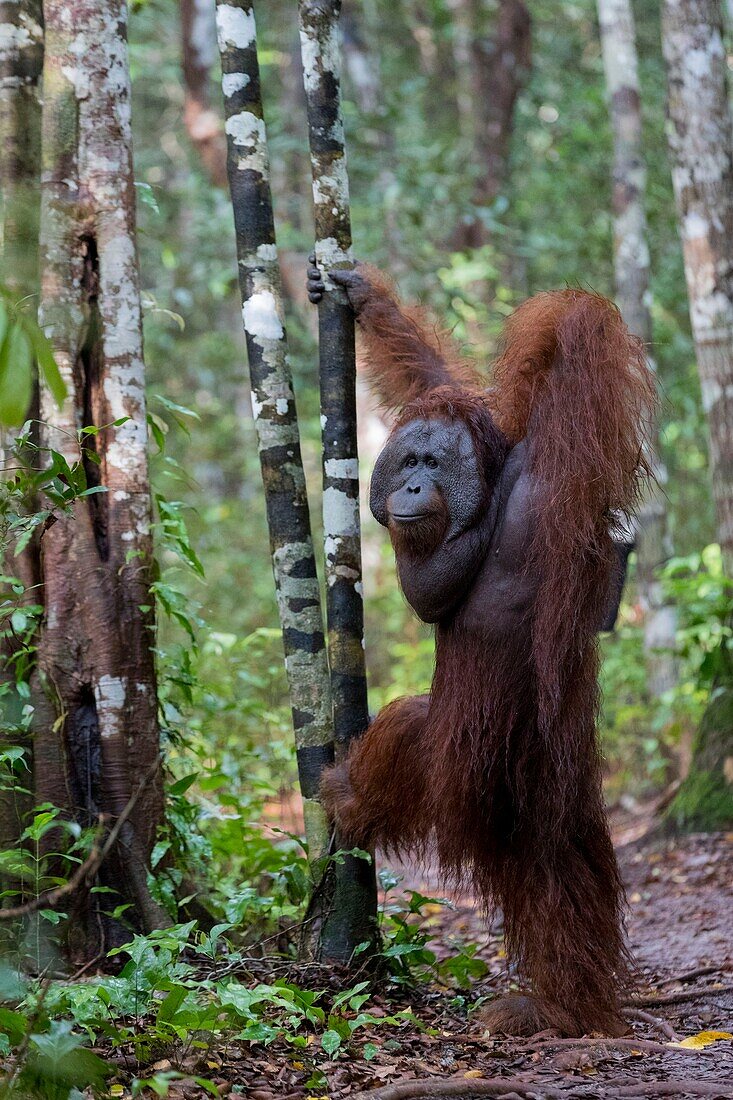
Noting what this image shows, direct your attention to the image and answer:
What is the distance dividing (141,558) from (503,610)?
1164mm

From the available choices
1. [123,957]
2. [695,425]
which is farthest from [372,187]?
[123,957]

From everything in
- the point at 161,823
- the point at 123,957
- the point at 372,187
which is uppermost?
the point at 372,187

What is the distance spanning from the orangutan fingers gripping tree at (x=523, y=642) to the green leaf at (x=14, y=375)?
202 cm

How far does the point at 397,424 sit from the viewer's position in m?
3.83

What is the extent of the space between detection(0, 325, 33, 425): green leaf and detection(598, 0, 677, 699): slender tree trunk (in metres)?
6.29

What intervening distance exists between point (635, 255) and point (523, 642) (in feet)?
15.9

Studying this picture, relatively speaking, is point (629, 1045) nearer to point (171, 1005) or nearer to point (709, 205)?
point (171, 1005)

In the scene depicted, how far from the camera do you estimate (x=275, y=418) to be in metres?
3.81

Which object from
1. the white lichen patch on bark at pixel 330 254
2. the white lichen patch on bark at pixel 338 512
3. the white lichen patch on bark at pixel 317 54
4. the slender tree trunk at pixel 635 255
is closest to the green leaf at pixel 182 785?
the white lichen patch on bark at pixel 338 512

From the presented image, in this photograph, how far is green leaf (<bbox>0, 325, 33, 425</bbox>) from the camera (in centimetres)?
158

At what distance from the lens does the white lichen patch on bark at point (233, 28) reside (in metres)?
3.81

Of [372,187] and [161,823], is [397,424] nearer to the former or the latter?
[161,823]

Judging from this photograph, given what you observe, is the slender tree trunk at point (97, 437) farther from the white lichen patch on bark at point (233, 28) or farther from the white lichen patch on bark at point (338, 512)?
the white lichen patch on bark at point (338, 512)

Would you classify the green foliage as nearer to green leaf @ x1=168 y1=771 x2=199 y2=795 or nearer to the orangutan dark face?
the orangutan dark face
